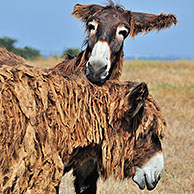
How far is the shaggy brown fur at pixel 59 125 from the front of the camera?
73.7 inches

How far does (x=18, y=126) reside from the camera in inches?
74.0

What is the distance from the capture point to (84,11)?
427 cm

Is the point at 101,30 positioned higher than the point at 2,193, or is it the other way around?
the point at 101,30

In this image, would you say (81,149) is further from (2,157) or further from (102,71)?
(102,71)

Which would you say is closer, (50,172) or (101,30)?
(50,172)

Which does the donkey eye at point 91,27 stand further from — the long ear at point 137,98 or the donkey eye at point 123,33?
the long ear at point 137,98

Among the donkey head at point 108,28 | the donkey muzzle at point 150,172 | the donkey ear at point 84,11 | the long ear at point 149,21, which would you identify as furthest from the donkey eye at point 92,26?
the donkey muzzle at point 150,172

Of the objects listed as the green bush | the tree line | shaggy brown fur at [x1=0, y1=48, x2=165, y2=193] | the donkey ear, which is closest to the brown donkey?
the donkey ear

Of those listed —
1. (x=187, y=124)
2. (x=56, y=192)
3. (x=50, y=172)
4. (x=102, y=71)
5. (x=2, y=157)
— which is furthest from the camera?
(x=187, y=124)

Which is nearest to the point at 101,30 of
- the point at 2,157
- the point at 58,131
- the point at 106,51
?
the point at 106,51

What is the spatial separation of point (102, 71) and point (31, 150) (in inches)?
67.4

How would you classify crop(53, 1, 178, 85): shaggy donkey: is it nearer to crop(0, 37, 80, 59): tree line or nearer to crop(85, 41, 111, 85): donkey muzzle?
crop(85, 41, 111, 85): donkey muzzle

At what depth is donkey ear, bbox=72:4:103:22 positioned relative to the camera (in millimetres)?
4223

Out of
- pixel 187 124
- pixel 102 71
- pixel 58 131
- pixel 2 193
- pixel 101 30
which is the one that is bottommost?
pixel 187 124
